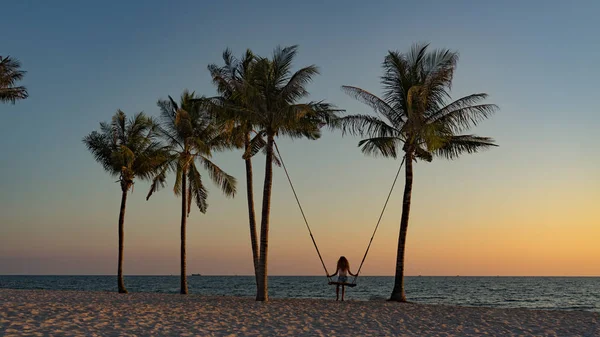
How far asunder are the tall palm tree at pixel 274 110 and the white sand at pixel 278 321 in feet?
11.2

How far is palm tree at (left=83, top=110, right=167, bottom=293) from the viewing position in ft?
95.7

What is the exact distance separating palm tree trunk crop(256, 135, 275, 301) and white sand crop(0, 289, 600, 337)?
7.99ft

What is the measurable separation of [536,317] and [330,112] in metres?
10.5

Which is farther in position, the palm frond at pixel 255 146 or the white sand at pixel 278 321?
the palm frond at pixel 255 146

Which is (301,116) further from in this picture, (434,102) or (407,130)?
(434,102)

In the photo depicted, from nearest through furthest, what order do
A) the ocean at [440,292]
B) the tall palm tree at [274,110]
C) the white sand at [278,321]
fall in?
1. the white sand at [278,321]
2. the tall palm tree at [274,110]
3. the ocean at [440,292]

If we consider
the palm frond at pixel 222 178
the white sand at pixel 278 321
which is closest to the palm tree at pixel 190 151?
the palm frond at pixel 222 178

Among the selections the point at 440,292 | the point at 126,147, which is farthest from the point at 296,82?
the point at 440,292

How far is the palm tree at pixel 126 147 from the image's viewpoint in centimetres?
2917

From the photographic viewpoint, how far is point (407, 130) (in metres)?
21.5

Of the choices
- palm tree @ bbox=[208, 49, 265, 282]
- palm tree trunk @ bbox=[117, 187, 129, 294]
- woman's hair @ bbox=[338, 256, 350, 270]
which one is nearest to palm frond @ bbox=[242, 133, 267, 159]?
palm tree @ bbox=[208, 49, 265, 282]

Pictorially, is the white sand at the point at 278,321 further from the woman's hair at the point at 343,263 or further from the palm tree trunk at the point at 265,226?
the woman's hair at the point at 343,263

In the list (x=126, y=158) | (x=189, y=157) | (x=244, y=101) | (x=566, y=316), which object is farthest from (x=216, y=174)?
(x=566, y=316)

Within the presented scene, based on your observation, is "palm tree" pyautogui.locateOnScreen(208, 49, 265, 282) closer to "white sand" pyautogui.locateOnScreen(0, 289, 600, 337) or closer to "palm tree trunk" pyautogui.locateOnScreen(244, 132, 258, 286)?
"palm tree trunk" pyautogui.locateOnScreen(244, 132, 258, 286)
